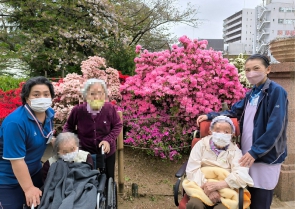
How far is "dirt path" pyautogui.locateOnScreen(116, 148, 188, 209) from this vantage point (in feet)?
11.2

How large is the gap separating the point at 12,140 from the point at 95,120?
0.87 m

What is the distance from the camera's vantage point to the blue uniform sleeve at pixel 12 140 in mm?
1815

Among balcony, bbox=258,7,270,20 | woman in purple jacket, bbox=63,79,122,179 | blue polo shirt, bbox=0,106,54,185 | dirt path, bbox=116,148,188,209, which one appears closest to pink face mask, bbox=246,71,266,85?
woman in purple jacket, bbox=63,79,122,179

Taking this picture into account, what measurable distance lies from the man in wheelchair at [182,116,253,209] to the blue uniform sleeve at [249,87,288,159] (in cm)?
27

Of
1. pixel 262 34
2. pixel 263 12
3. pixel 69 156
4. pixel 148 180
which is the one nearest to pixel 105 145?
pixel 69 156

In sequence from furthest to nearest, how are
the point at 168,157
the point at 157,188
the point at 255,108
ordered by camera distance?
the point at 168,157
the point at 157,188
the point at 255,108

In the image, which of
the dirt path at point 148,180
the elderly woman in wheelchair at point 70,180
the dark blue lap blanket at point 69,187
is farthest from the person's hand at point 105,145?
the dirt path at point 148,180

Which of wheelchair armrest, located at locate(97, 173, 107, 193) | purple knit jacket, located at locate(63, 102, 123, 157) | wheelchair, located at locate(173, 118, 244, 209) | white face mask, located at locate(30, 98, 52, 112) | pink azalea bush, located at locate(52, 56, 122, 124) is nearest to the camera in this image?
white face mask, located at locate(30, 98, 52, 112)

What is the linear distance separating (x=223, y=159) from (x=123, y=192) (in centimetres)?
157

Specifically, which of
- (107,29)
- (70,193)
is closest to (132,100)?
(70,193)

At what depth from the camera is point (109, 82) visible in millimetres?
5484

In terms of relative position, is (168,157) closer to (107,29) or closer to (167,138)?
(167,138)

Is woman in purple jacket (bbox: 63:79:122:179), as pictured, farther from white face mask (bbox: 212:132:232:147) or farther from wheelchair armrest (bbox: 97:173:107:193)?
white face mask (bbox: 212:132:232:147)

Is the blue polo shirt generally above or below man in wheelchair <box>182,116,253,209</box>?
above
